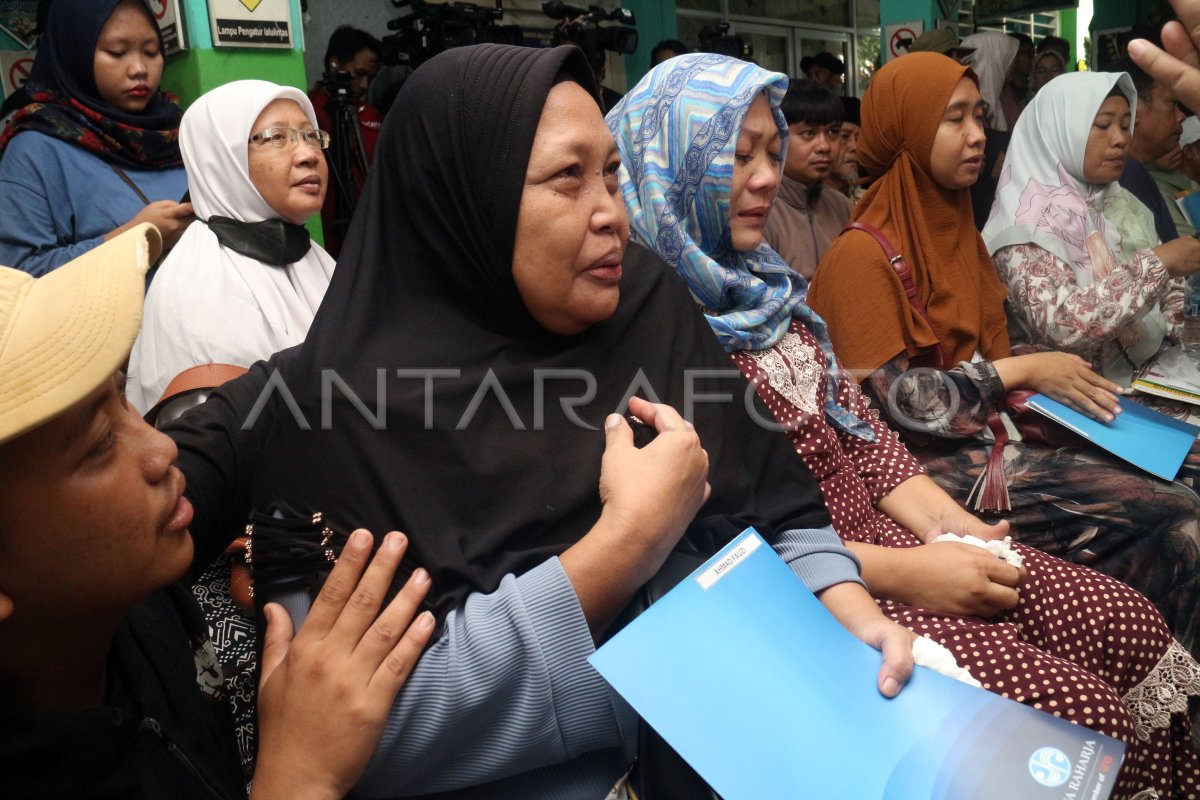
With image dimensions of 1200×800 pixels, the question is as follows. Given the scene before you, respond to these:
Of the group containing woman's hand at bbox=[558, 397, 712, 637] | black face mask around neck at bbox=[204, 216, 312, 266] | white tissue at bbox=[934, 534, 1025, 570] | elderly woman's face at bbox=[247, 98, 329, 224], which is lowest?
white tissue at bbox=[934, 534, 1025, 570]

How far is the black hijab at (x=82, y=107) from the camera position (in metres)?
2.71

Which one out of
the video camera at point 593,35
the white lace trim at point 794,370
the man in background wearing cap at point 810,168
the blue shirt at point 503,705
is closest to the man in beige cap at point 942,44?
the video camera at point 593,35

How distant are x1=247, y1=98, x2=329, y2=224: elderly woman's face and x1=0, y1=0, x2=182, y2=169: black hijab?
711 millimetres

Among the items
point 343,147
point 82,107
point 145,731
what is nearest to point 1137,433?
point 145,731

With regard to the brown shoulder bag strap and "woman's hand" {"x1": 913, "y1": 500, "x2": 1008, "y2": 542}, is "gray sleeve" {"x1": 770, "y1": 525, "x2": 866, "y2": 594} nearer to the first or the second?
"woman's hand" {"x1": 913, "y1": 500, "x2": 1008, "y2": 542}

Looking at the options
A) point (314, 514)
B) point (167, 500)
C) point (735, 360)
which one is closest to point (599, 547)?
point (314, 514)

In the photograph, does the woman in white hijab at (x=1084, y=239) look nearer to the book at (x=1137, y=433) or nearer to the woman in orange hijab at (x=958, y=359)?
the woman in orange hijab at (x=958, y=359)

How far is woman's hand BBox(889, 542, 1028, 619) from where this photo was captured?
1545 mm

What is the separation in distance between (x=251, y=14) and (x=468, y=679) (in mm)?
3134

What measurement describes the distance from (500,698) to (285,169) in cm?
176

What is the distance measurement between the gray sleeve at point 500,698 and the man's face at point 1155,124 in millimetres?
3430

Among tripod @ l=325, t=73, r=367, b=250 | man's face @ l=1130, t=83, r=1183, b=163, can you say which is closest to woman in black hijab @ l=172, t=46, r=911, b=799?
man's face @ l=1130, t=83, r=1183, b=163

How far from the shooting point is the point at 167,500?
87cm

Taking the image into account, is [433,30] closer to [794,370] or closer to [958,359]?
[958,359]
